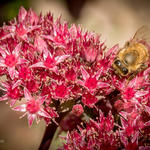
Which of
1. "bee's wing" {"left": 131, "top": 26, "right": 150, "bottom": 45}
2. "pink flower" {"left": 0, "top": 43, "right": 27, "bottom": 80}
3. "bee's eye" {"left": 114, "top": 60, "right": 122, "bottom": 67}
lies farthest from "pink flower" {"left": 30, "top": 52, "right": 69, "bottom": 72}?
"bee's wing" {"left": 131, "top": 26, "right": 150, "bottom": 45}

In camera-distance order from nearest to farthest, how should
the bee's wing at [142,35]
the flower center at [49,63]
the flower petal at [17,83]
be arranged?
the flower petal at [17,83], the flower center at [49,63], the bee's wing at [142,35]

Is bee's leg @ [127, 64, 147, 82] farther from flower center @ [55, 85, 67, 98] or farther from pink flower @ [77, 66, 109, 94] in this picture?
flower center @ [55, 85, 67, 98]

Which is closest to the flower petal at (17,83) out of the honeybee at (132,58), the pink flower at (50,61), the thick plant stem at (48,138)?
the pink flower at (50,61)

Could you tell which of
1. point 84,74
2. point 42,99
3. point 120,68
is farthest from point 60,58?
point 120,68

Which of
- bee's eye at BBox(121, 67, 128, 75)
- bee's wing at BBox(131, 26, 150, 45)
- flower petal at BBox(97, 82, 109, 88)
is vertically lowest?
flower petal at BBox(97, 82, 109, 88)

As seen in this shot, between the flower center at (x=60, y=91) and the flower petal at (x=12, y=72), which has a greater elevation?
the flower petal at (x=12, y=72)

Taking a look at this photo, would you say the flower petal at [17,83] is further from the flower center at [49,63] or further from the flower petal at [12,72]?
the flower center at [49,63]

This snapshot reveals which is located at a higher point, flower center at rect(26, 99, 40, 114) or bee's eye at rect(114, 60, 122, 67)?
bee's eye at rect(114, 60, 122, 67)

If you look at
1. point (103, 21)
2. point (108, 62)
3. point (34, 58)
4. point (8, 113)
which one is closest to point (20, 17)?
point (34, 58)
